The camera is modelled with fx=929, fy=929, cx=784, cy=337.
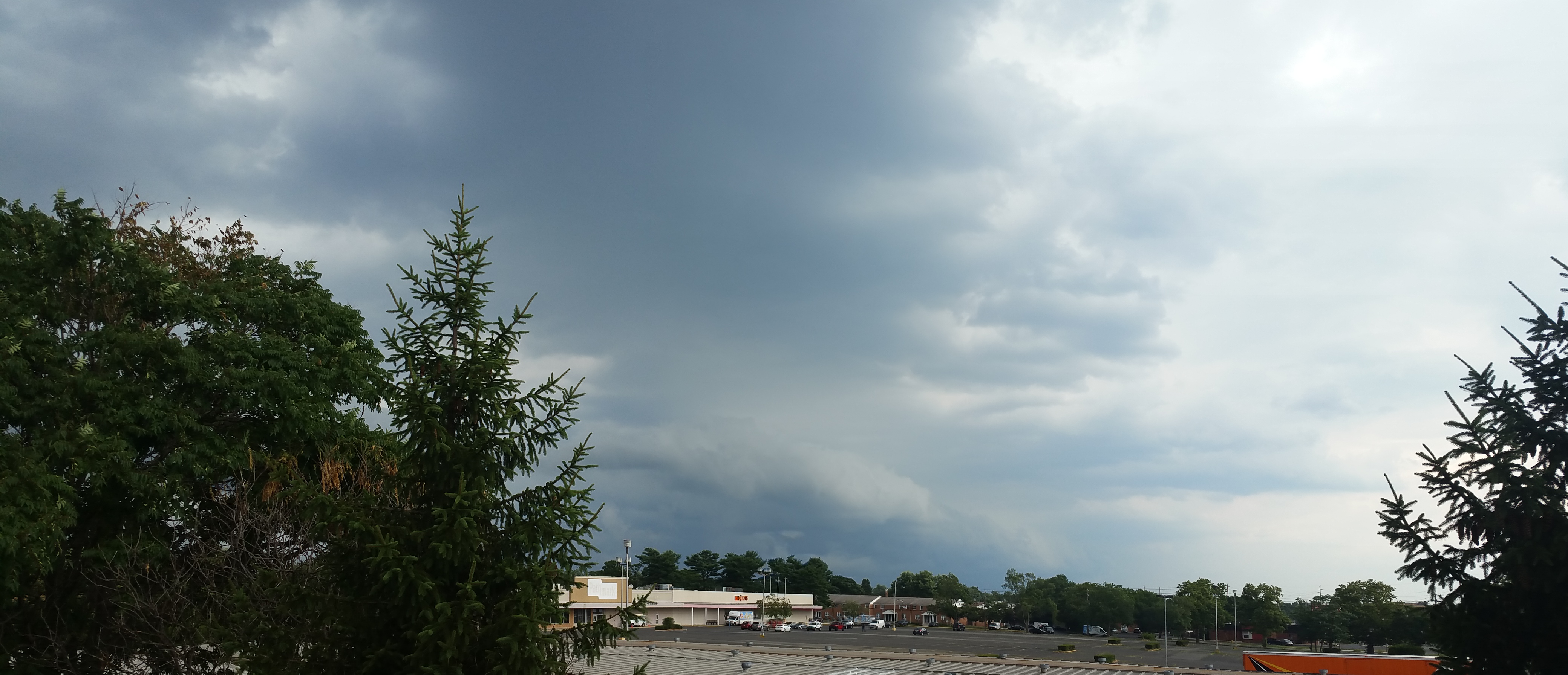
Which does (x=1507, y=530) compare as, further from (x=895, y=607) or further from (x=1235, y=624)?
(x=895, y=607)

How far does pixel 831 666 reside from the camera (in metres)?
38.3

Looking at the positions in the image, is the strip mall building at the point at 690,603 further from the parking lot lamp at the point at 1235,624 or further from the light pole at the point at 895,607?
the parking lot lamp at the point at 1235,624

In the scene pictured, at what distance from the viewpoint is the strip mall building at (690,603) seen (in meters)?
79.2

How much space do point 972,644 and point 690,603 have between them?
41701 millimetres

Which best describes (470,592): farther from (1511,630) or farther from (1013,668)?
(1013,668)

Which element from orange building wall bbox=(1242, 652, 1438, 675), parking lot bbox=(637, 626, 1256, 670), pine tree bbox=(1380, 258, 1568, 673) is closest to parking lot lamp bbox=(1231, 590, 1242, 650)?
parking lot bbox=(637, 626, 1256, 670)

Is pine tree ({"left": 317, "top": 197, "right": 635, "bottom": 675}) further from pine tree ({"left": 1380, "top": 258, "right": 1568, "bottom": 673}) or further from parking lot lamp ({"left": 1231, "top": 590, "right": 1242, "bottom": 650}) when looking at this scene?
parking lot lamp ({"left": 1231, "top": 590, "right": 1242, "bottom": 650})

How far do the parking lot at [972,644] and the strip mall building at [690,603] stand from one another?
4.64 metres

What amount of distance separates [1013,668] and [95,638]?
2953 cm

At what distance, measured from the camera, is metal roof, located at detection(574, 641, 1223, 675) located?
116 feet

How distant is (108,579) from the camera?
20312 mm

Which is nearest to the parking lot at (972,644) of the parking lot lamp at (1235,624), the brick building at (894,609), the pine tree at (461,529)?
the parking lot lamp at (1235,624)

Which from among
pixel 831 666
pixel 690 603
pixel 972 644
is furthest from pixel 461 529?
pixel 690 603

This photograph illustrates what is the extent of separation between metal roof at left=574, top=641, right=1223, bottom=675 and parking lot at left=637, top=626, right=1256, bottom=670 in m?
12.3
